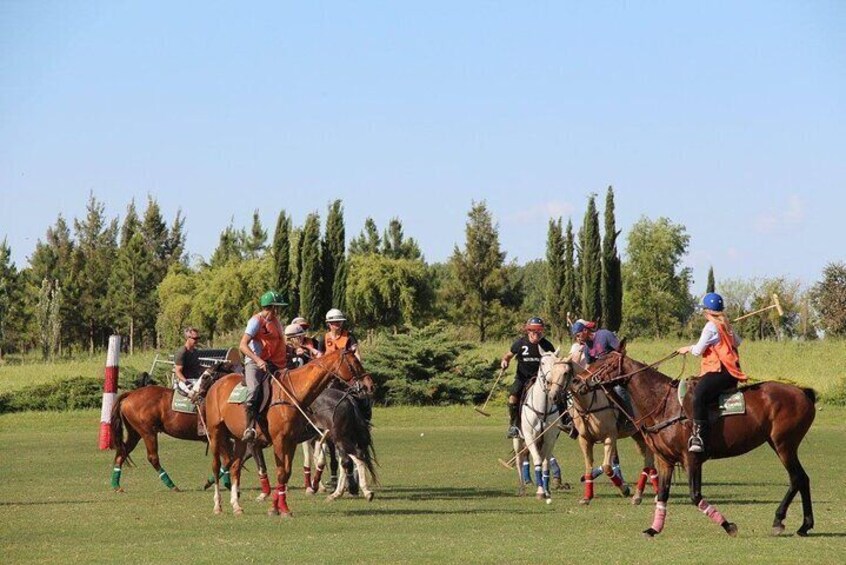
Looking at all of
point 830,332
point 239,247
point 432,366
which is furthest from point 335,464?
point 239,247

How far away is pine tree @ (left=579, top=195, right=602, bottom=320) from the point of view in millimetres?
72000

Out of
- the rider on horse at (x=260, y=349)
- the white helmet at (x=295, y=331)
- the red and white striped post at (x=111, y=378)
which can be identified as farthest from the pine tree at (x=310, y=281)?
the rider on horse at (x=260, y=349)

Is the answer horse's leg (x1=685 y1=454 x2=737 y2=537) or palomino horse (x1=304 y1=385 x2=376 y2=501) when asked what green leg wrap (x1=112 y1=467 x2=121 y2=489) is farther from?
horse's leg (x1=685 y1=454 x2=737 y2=537)

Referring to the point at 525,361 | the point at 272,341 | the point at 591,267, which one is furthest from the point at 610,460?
the point at 591,267

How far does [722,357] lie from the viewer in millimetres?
14641

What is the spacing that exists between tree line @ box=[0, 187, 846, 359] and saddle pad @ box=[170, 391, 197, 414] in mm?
44188

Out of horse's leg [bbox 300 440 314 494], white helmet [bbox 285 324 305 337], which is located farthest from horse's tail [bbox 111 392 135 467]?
white helmet [bbox 285 324 305 337]

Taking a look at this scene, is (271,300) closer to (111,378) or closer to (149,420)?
(149,420)

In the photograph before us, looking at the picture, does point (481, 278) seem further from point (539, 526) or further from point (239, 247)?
point (539, 526)

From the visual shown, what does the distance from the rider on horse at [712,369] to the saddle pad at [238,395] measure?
6.15 m

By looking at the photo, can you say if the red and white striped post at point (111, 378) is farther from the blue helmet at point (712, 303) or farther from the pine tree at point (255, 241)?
the pine tree at point (255, 241)

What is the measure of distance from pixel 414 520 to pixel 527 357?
418cm

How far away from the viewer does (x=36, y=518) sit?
1755 centimetres

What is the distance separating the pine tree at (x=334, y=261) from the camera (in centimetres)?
6894
